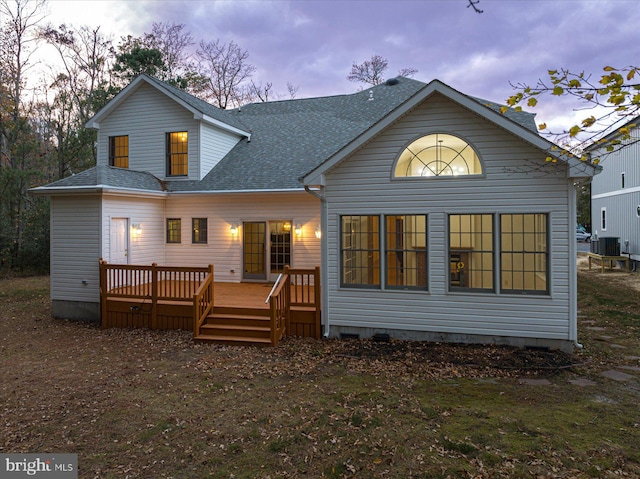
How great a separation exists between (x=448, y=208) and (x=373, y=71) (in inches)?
1036

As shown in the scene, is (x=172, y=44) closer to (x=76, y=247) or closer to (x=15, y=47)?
(x=15, y=47)

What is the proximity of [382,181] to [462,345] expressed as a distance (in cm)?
374

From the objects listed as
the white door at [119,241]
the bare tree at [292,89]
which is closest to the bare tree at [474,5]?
the white door at [119,241]

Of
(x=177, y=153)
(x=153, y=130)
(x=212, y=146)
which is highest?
(x=153, y=130)

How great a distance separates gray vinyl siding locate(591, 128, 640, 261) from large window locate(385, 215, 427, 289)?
45.4 feet

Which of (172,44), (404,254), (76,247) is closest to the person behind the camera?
(404,254)

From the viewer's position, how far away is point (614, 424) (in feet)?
16.3

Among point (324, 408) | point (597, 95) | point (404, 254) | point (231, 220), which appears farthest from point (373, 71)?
point (324, 408)

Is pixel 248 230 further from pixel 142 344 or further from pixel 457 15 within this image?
pixel 457 15

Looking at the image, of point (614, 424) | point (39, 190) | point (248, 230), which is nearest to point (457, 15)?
point (614, 424)

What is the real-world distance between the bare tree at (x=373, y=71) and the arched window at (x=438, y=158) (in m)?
24.6

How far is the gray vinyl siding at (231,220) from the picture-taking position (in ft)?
40.0

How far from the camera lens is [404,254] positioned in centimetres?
861

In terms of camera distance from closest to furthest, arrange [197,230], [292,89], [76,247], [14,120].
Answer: [76,247]
[197,230]
[14,120]
[292,89]
